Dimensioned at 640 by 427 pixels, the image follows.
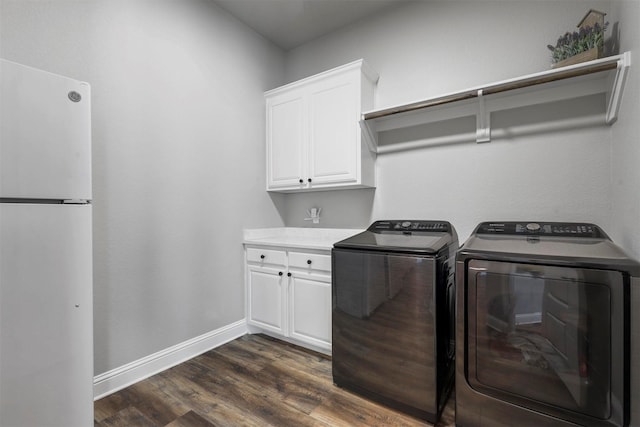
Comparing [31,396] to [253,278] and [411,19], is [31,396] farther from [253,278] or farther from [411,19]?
[411,19]

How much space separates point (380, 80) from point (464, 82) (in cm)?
68

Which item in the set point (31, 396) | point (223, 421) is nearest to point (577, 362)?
point (223, 421)

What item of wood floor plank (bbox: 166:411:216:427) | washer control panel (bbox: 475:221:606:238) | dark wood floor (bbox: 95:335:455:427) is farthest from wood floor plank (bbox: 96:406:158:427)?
washer control panel (bbox: 475:221:606:238)

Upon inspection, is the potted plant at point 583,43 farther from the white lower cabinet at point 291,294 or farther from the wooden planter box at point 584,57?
the white lower cabinet at point 291,294

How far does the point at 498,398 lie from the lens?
4.20 ft

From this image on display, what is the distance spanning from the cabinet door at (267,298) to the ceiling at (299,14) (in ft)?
7.30

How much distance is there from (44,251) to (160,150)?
1043 millimetres

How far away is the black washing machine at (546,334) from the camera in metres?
1.08

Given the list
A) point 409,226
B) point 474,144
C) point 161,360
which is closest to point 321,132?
point 409,226

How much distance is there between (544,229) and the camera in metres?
1.64

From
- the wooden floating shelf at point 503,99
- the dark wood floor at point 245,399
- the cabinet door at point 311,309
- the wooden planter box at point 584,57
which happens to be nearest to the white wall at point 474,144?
the wooden floating shelf at point 503,99

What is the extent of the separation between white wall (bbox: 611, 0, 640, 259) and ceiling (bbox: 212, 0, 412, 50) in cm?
152

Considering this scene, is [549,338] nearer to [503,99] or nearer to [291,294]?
[503,99]

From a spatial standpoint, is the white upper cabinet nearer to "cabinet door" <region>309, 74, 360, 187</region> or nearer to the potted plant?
"cabinet door" <region>309, 74, 360, 187</region>
